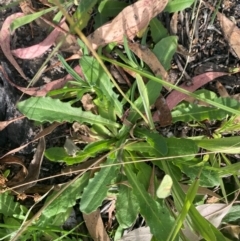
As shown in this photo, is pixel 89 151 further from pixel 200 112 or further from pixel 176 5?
pixel 176 5

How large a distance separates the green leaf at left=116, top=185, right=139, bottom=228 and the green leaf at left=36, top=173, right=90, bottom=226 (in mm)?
128

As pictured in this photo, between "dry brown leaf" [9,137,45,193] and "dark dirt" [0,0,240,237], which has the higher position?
"dark dirt" [0,0,240,237]

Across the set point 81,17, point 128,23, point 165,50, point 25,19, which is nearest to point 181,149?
point 165,50

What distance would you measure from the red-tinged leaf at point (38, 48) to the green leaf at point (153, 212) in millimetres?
514

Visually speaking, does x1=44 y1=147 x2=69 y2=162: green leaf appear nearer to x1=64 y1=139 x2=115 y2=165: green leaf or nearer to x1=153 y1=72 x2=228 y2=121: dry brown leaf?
x1=64 y1=139 x2=115 y2=165: green leaf

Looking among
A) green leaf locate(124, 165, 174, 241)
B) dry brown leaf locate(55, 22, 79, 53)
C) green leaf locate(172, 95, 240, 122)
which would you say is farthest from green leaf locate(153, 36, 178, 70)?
green leaf locate(124, 165, 174, 241)

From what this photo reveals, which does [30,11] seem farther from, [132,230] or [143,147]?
[132,230]

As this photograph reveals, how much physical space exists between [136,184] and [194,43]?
534 mm

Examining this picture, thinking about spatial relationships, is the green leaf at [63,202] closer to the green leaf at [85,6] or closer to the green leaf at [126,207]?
the green leaf at [126,207]

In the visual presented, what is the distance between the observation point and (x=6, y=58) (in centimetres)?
140

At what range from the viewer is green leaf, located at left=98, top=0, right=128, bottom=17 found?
1.34 meters

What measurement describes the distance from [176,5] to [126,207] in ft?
2.26

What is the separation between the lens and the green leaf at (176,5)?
133 cm

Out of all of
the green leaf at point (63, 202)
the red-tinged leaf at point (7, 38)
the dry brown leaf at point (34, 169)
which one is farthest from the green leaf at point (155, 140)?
the red-tinged leaf at point (7, 38)
